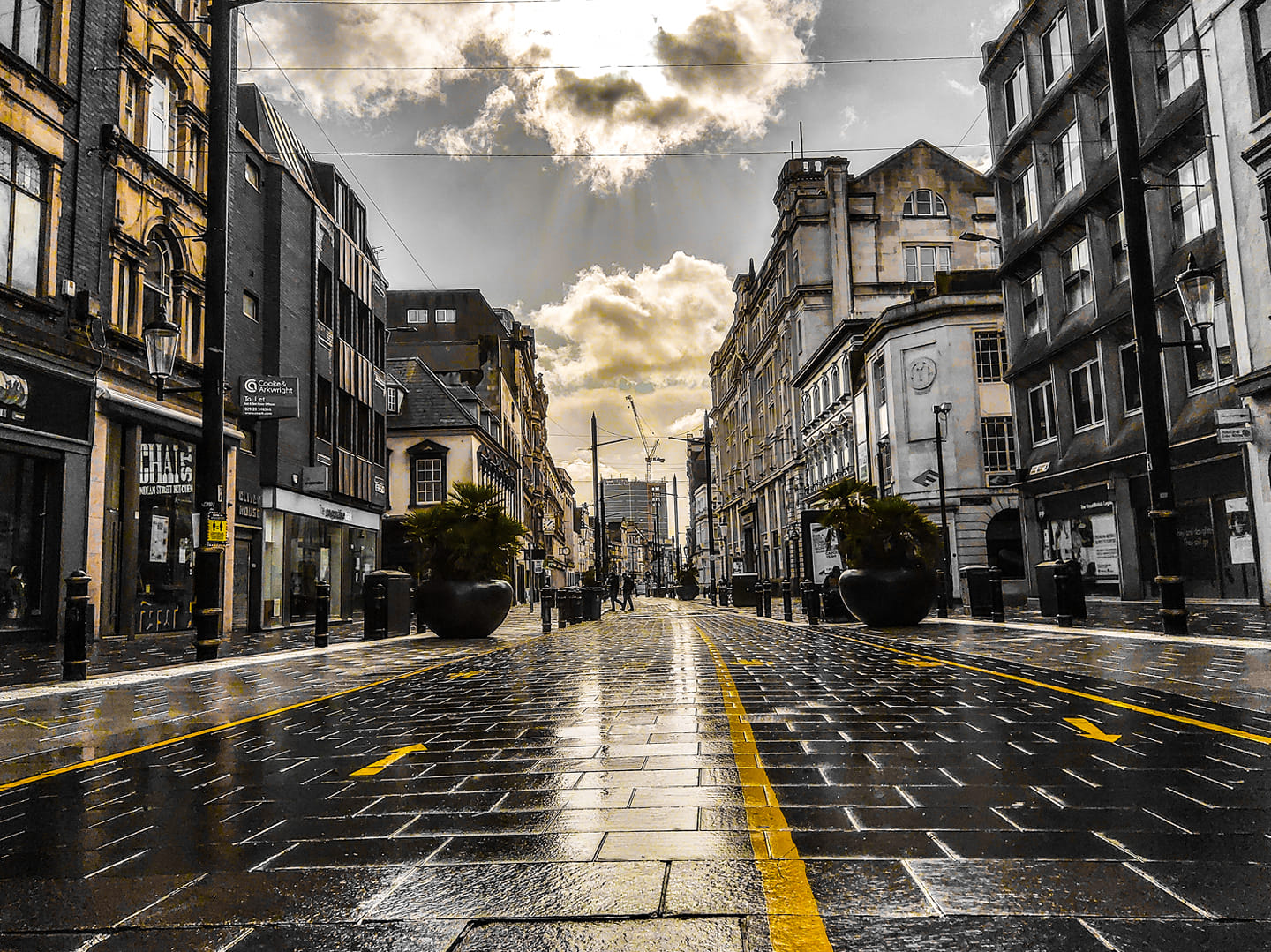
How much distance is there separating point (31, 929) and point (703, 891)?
1.96 m

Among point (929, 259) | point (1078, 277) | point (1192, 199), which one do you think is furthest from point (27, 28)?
point (929, 259)

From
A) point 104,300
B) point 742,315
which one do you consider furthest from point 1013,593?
point 742,315

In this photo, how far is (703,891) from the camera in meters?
2.82

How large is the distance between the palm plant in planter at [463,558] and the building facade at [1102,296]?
523 inches

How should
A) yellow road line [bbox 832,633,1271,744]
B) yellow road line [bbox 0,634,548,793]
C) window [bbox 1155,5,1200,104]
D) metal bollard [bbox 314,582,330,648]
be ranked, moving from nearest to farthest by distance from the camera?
yellow road line [bbox 0,634,548,793] < yellow road line [bbox 832,633,1271,744] < metal bollard [bbox 314,582,330,648] < window [bbox 1155,5,1200,104]

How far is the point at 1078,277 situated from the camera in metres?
27.6

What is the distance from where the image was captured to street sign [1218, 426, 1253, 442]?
18422mm

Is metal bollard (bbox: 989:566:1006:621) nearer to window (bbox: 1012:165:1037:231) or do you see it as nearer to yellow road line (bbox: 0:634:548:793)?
yellow road line (bbox: 0:634:548:793)

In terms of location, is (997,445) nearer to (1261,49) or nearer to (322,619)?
(1261,49)

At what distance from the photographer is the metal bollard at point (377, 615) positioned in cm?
1823

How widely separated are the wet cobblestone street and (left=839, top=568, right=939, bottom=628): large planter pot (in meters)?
8.36

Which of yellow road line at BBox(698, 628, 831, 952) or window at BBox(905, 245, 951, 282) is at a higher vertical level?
window at BBox(905, 245, 951, 282)

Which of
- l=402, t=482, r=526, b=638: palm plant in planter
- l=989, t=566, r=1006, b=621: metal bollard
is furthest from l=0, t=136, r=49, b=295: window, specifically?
l=989, t=566, r=1006, b=621: metal bollard

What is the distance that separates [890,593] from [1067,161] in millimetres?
18274
